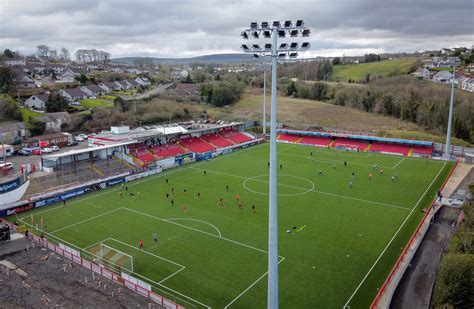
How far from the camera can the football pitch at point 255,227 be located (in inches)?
952

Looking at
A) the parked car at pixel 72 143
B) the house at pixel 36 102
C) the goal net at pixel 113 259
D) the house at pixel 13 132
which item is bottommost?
the goal net at pixel 113 259

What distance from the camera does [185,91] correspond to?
383ft

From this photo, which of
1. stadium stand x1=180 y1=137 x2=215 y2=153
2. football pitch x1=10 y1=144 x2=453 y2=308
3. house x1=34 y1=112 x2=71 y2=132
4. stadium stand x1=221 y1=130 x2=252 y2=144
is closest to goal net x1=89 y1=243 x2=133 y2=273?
football pitch x1=10 y1=144 x2=453 y2=308

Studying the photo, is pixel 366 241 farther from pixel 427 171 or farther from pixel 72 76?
pixel 72 76

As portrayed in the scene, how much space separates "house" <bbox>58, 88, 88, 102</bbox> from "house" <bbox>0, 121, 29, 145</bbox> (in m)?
26.2

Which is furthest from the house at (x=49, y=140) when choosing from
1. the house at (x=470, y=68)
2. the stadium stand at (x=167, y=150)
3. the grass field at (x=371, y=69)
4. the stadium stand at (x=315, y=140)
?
the grass field at (x=371, y=69)

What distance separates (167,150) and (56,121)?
27.3 meters

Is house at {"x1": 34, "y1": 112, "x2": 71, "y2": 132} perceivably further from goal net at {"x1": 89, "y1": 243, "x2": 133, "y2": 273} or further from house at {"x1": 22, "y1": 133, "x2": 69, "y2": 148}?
goal net at {"x1": 89, "y1": 243, "x2": 133, "y2": 273}

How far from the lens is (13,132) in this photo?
65.0 metres

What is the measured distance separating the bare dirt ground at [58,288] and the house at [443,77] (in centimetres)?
11243

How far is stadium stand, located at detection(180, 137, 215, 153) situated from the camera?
207 feet

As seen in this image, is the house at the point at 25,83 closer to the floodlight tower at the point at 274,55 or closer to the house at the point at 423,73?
the floodlight tower at the point at 274,55

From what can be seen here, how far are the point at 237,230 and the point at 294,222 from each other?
5.21 m

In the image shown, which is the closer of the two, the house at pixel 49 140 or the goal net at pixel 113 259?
the goal net at pixel 113 259
